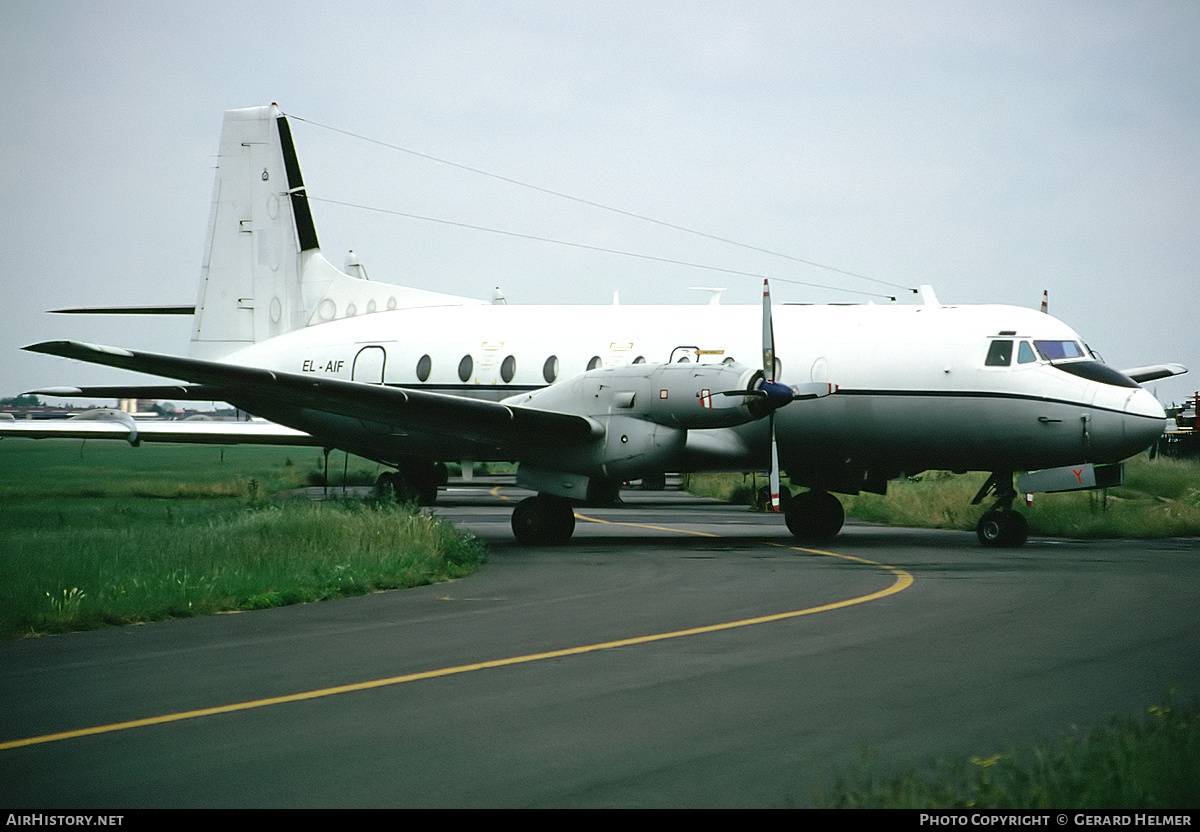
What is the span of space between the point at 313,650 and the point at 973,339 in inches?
514

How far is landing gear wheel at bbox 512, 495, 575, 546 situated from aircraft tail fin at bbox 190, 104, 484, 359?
289 inches

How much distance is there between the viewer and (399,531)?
1633cm

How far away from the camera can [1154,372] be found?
2367 centimetres

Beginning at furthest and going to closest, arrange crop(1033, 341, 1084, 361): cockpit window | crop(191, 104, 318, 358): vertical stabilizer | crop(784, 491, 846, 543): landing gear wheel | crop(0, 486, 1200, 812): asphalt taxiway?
crop(191, 104, 318, 358): vertical stabilizer → crop(784, 491, 846, 543): landing gear wheel → crop(1033, 341, 1084, 361): cockpit window → crop(0, 486, 1200, 812): asphalt taxiway

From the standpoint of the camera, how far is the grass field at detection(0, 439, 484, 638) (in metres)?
11.6

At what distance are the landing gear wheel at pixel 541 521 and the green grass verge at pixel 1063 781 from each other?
46.0 ft

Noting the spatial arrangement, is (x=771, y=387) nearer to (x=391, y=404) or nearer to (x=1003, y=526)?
(x=1003, y=526)

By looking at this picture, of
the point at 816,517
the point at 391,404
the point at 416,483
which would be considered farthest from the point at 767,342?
the point at 416,483

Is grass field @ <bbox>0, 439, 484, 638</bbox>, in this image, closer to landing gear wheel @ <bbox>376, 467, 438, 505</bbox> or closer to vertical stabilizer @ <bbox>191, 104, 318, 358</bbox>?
vertical stabilizer @ <bbox>191, 104, 318, 358</bbox>

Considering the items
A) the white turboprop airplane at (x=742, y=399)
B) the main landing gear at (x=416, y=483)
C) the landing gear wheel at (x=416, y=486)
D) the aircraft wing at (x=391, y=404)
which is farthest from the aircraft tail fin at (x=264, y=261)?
the aircraft wing at (x=391, y=404)

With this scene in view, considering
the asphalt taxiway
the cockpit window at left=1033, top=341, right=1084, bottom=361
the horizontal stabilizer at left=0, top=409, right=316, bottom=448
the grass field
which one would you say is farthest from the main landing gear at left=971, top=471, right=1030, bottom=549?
the horizontal stabilizer at left=0, top=409, right=316, bottom=448
